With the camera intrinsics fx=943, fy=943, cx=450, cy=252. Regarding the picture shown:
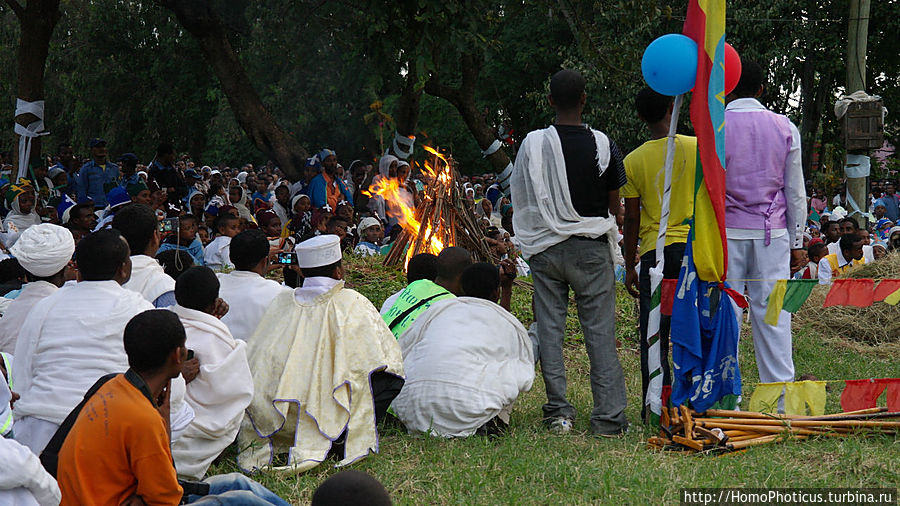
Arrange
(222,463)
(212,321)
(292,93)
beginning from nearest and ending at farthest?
(212,321) → (222,463) → (292,93)

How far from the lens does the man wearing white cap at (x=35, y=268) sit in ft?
17.5

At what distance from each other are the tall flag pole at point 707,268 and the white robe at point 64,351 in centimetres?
295

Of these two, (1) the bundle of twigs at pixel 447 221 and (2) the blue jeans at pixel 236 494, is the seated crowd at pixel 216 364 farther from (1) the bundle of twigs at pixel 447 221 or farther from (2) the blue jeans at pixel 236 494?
(1) the bundle of twigs at pixel 447 221

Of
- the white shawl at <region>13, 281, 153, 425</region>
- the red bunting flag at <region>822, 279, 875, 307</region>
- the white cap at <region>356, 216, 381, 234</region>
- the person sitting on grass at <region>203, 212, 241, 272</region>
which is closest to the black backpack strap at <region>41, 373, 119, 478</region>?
the white shawl at <region>13, 281, 153, 425</region>

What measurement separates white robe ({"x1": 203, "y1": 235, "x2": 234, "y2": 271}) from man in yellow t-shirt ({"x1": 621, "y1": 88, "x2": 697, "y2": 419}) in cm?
568

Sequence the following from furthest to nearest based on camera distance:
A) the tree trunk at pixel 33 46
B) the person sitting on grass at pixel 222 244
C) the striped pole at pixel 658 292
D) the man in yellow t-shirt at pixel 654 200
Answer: the tree trunk at pixel 33 46, the person sitting on grass at pixel 222 244, the man in yellow t-shirt at pixel 654 200, the striped pole at pixel 658 292

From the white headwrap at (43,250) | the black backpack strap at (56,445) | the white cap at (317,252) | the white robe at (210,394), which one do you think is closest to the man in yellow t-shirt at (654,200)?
the white cap at (317,252)

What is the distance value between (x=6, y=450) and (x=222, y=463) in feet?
8.14

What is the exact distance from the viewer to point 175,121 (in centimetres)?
3300

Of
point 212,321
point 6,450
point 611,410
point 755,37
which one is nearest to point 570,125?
point 611,410

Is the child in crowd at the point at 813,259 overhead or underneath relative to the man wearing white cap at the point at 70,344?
underneath

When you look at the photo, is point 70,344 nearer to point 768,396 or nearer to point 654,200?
point 654,200

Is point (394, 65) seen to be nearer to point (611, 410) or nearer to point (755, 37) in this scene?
point (611, 410)

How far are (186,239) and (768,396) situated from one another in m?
6.31
